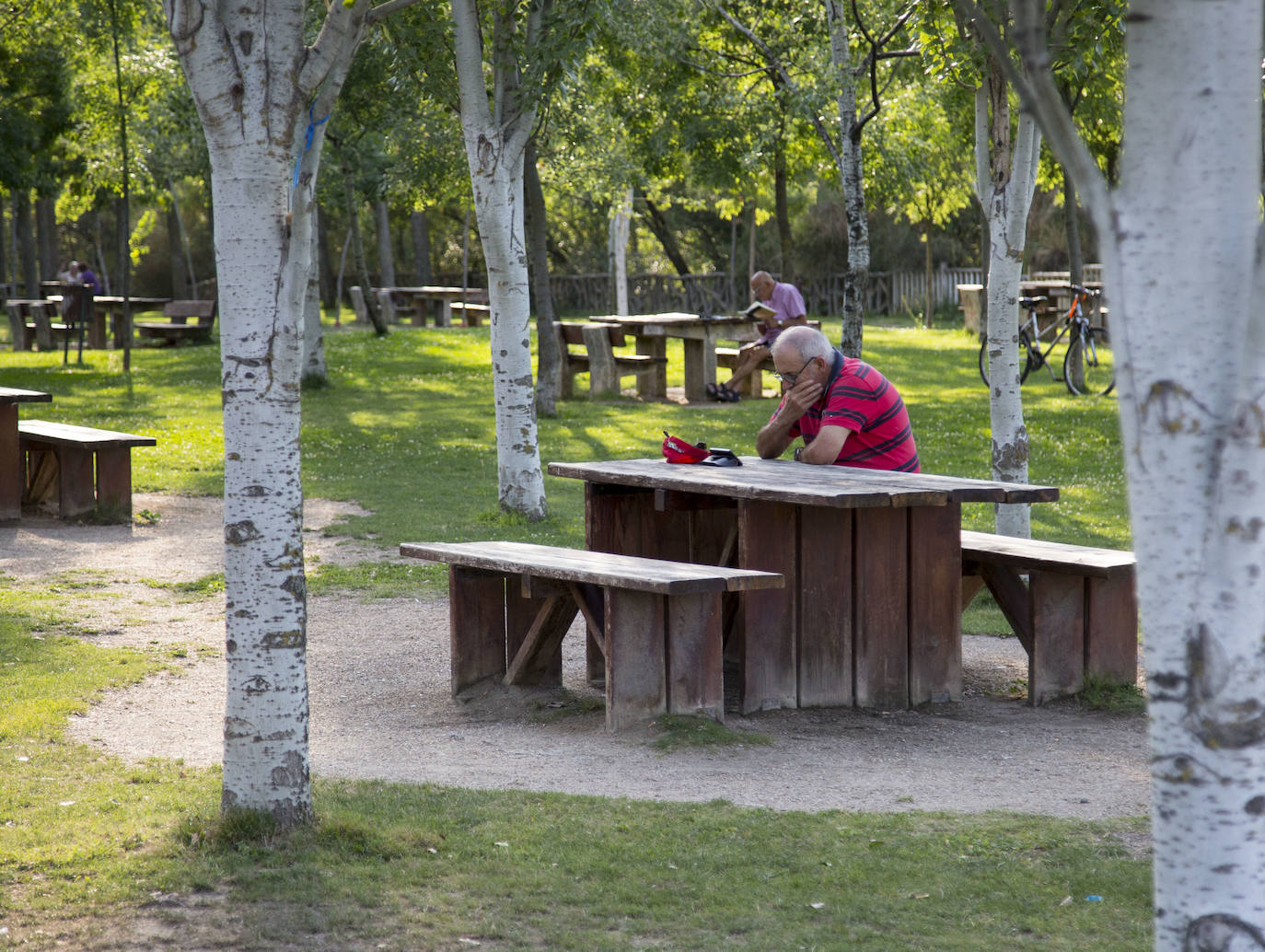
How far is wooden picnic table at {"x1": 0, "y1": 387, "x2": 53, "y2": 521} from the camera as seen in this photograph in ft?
34.9

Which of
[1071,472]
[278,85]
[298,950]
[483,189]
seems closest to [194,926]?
[298,950]

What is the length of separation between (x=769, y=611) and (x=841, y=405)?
1.27 m

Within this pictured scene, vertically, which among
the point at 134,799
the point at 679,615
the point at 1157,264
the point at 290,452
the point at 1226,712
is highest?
the point at 1157,264

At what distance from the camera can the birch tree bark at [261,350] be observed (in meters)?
4.00

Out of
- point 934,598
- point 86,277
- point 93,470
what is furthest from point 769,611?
point 86,277

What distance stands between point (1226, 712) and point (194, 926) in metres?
2.61

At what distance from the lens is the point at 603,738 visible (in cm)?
557

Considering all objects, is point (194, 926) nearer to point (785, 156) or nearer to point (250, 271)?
point (250, 271)

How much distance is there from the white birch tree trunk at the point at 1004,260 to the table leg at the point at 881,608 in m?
2.18

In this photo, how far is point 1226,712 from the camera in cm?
222

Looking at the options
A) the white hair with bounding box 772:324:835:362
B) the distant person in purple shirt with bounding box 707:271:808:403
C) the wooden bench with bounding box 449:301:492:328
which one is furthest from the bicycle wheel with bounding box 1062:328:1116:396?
the wooden bench with bounding box 449:301:492:328

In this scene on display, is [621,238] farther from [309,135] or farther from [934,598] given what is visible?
[309,135]

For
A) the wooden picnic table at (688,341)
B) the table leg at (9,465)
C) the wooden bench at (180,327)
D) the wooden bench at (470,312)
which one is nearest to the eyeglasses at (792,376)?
the table leg at (9,465)

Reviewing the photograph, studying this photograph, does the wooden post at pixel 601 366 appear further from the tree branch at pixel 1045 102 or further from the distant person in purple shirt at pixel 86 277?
the tree branch at pixel 1045 102
